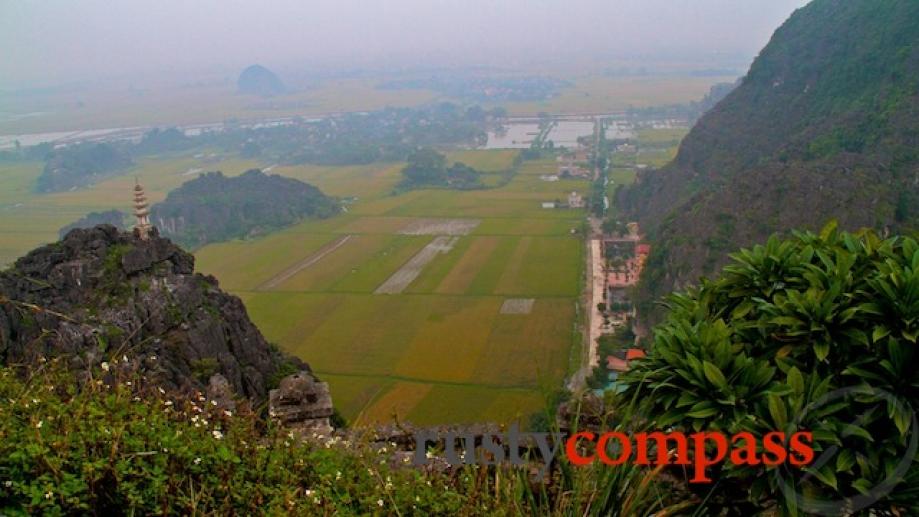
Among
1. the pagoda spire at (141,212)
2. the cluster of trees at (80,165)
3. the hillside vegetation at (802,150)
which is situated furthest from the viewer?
the cluster of trees at (80,165)

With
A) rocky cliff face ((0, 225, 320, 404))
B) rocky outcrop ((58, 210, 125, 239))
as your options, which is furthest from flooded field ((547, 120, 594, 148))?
rocky cliff face ((0, 225, 320, 404))

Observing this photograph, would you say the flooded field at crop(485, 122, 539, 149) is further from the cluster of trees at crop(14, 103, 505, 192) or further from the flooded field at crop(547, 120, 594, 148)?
the flooded field at crop(547, 120, 594, 148)

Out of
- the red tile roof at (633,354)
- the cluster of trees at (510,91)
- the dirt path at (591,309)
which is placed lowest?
the dirt path at (591,309)

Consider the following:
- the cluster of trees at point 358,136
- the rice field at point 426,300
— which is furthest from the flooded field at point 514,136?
the rice field at point 426,300

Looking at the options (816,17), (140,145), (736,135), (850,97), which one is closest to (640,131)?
(816,17)

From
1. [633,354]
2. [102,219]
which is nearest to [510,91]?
[102,219]

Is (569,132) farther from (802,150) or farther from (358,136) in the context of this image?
(802,150)

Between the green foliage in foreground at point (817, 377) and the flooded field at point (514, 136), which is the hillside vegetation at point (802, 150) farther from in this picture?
the flooded field at point (514, 136)
